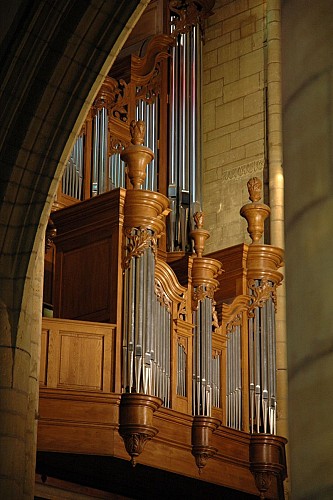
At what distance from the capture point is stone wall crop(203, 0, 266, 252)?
13.0 meters

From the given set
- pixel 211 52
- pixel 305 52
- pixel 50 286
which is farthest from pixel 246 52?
pixel 305 52

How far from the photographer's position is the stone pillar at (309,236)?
2.58 meters

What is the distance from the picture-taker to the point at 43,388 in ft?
29.2

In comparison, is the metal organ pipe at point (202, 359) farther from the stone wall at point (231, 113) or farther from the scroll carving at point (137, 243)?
the stone wall at point (231, 113)

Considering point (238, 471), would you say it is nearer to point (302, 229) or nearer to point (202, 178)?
point (202, 178)

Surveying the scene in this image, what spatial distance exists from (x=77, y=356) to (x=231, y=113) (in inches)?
205

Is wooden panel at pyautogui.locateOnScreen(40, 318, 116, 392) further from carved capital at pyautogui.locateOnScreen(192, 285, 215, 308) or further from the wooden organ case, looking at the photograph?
carved capital at pyautogui.locateOnScreen(192, 285, 215, 308)

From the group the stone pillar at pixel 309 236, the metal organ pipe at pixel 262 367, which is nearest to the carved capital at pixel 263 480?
the metal organ pipe at pixel 262 367

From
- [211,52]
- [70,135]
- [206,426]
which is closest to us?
[70,135]

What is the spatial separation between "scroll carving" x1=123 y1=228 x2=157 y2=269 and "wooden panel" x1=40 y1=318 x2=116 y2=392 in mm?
654

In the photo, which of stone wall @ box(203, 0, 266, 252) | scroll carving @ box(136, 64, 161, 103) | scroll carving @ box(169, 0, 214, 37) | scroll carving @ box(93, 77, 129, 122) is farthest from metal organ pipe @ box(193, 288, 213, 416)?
scroll carving @ box(169, 0, 214, 37)

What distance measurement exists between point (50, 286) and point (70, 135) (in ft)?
10.5

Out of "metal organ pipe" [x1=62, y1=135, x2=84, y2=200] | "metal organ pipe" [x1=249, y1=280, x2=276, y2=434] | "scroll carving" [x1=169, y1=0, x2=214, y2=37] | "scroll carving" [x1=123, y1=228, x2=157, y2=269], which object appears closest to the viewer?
"scroll carving" [x1=123, y1=228, x2=157, y2=269]

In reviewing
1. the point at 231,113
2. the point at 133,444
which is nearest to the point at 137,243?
the point at 133,444
